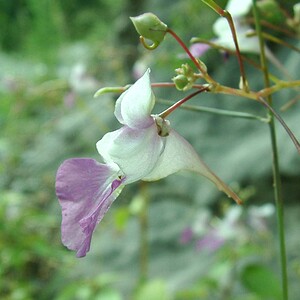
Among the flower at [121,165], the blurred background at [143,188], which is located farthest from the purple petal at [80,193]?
the blurred background at [143,188]

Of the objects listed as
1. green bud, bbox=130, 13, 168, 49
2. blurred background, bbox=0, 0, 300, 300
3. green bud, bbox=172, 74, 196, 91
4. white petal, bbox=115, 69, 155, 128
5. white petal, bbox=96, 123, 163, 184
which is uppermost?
green bud, bbox=130, 13, 168, 49

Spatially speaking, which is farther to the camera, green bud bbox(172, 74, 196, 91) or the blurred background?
the blurred background

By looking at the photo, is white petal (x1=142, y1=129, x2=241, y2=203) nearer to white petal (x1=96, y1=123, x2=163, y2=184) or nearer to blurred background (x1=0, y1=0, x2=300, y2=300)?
white petal (x1=96, y1=123, x2=163, y2=184)

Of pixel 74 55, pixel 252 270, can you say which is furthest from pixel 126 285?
pixel 74 55

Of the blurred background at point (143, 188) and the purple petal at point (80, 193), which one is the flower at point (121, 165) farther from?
the blurred background at point (143, 188)

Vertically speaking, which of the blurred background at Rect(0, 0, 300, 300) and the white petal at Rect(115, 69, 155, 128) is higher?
the white petal at Rect(115, 69, 155, 128)

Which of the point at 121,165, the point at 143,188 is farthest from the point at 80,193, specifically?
the point at 143,188

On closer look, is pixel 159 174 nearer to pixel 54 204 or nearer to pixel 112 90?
pixel 112 90

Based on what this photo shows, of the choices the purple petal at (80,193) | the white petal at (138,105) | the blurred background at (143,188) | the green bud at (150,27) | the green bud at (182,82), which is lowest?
the blurred background at (143,188)

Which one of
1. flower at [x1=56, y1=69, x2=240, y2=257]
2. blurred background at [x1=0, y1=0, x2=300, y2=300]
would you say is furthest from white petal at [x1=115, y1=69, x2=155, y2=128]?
blurred background at [x1=0, y1=0, x2=300, y2=300]
